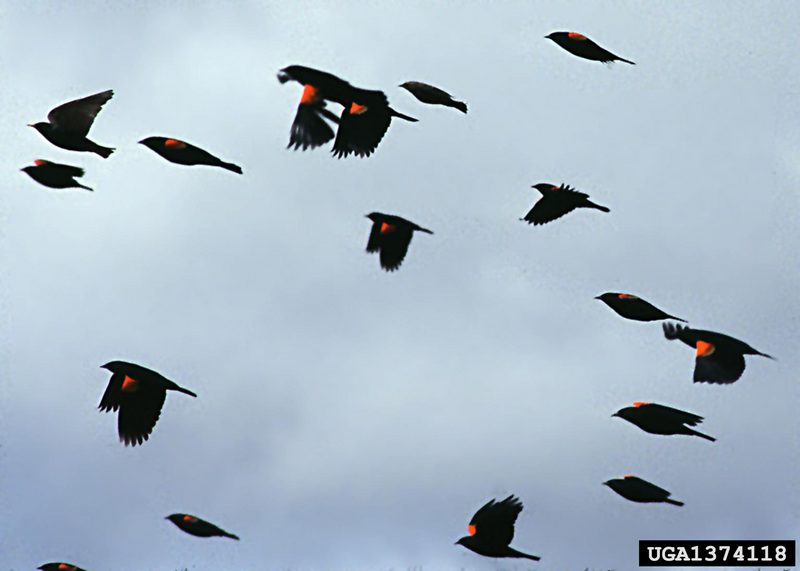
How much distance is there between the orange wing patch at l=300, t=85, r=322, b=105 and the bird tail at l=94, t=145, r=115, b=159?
3.86 m

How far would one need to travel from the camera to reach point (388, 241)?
85.6ft

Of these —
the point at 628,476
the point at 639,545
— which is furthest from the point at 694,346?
the point at 639,545

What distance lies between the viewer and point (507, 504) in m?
25.4

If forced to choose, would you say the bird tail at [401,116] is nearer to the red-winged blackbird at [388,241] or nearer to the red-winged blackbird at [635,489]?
the red-winged blackbird at [388,241]

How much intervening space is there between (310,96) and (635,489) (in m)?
8.17

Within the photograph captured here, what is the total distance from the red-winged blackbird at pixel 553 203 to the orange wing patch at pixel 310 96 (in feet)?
19.0

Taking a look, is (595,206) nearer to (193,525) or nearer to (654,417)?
(654,417)

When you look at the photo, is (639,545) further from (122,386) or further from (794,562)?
(122,386)

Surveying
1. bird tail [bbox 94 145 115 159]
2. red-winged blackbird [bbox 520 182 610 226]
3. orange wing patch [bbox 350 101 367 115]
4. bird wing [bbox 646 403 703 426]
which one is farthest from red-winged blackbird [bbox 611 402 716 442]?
bird tail [bbox 94 145 115 159]

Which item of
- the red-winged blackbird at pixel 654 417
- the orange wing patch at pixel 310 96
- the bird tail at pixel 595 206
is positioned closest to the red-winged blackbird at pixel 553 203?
the bird tail at pixel 595 206

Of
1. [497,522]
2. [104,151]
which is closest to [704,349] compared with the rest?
[497,522]

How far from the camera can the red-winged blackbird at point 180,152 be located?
984 inches

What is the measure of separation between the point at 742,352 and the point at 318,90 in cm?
710

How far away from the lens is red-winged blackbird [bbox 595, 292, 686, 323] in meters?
25.8
